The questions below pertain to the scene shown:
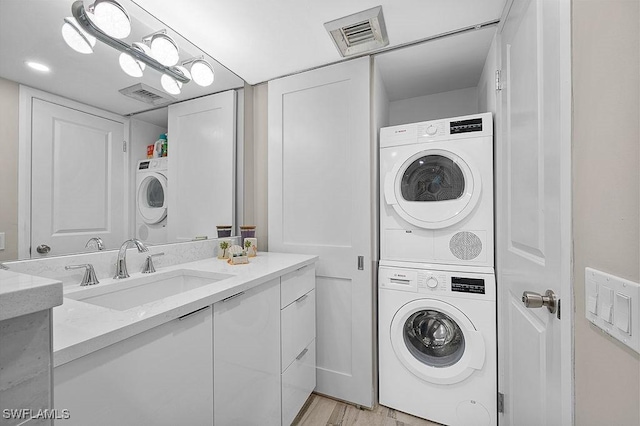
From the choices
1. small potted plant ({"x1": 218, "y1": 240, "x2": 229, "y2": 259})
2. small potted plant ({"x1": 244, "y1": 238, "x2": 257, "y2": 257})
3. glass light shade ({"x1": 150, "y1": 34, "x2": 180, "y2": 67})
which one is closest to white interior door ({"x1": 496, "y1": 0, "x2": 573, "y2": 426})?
small potted plant ({"x1": 244, "y1": 238, "x2": 257, "y2": 257})

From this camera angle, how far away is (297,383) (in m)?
1.54

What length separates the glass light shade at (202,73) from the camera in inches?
67.3

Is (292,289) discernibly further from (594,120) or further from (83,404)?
(594,120)

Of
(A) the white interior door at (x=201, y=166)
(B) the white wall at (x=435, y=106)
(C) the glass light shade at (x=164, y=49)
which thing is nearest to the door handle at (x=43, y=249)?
(A) the white interior door at (x=201, y=166)

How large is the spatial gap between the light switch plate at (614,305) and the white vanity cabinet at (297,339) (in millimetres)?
1186

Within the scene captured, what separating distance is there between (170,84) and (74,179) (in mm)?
795

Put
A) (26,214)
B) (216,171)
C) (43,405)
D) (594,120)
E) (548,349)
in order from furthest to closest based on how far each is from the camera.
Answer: (216,171)
(26,214)
(548,349)
(594,120)
(43,405)

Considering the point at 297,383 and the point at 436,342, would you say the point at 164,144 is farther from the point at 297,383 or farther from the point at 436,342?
the point at 436,342

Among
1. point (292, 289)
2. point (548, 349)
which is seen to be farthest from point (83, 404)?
point (548, 349)

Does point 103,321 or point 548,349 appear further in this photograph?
point 548,349

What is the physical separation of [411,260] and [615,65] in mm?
1284

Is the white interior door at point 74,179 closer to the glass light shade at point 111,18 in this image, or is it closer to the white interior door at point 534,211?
the glass light shade at point 111,18

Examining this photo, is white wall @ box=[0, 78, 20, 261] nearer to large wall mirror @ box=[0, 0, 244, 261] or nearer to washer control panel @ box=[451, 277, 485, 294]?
large wall mirror @ box=[0, 0, 244, 261]

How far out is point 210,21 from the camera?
1454 millimetres
